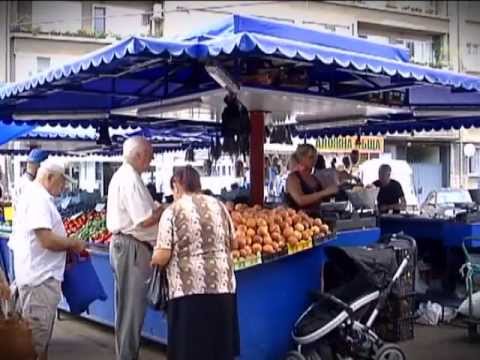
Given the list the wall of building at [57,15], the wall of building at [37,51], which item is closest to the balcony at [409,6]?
the wall of building at [57,15]

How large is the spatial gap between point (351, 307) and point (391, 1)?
88.7ft

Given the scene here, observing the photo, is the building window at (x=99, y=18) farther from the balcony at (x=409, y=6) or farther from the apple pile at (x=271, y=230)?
the apple pile at (x=271, y=230)

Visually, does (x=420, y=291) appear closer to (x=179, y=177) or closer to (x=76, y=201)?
(x=179, y=177)

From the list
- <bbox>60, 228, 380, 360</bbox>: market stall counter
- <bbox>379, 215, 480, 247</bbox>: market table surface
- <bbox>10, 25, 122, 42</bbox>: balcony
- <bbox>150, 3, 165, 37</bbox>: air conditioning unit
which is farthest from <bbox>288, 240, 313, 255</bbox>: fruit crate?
<bbox>150, 3, 165, 37</bbox>: air conditioning unit

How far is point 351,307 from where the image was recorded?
17.0 feet

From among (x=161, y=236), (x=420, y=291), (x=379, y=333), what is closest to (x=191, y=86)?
(x=161, y=236)

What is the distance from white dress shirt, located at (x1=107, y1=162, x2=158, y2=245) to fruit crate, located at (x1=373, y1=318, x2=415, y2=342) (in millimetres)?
2211

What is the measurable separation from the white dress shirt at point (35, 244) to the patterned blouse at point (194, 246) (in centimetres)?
86

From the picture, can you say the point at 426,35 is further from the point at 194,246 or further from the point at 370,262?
the point at 194,246

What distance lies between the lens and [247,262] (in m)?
5.12

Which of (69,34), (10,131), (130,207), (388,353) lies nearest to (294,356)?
(388,353)

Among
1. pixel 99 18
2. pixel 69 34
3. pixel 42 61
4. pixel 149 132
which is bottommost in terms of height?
pixel 149 132

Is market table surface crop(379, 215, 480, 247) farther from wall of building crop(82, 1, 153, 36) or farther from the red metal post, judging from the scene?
wall of building crop(82, 1, 153, 36)

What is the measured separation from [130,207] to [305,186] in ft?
6.14
